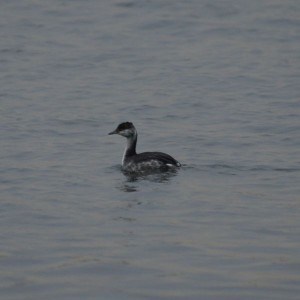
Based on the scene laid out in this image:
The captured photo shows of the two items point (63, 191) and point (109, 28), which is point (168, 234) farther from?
point (109, 28)

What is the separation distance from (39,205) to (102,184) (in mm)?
1849

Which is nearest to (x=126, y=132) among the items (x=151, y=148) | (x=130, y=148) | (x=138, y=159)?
(x=130, y=148)

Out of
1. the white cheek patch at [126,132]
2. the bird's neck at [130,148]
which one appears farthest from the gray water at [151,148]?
the white cheek patch at [126,132]

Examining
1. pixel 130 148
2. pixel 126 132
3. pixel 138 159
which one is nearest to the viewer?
pixel 138 159

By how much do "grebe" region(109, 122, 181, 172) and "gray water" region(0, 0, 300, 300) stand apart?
9.1 inches

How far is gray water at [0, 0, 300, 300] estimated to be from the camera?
447 inches

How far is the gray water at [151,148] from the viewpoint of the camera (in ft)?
37.3

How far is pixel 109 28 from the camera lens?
104 ft

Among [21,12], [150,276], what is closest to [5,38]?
[21,12]

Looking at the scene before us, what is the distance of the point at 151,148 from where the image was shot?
787 inches

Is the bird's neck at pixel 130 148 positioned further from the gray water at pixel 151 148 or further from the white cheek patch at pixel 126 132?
the gray water at pixel 151 148

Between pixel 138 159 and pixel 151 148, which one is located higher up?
pixel 151 148

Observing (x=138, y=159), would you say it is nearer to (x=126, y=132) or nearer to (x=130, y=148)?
(x=130, y=148)

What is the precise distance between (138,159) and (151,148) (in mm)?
2237
